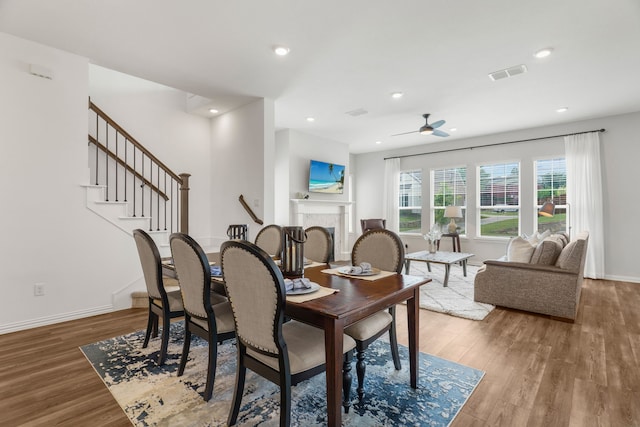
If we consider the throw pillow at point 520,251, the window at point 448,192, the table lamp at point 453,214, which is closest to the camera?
the throw pillow at point 520,251

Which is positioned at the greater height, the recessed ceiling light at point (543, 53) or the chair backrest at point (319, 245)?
the recessed ceiling light at point (543, 53)

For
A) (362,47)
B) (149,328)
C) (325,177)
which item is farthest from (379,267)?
(325,177)

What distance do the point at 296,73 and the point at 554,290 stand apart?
371cm

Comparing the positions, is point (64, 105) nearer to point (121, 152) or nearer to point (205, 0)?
point (121, 152)

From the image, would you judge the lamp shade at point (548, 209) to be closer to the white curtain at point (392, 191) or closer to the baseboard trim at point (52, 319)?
the white curtain at point (392, 191)

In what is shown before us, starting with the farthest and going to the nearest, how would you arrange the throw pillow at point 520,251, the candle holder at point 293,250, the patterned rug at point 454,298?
1. the throw pillow at point 520,251
2. the patterned rug at point 454,298
3. the candle holder at point 293,250

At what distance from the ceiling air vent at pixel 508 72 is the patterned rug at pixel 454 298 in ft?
8.90

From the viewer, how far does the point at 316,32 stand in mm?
2814

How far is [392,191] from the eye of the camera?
25.9 ft

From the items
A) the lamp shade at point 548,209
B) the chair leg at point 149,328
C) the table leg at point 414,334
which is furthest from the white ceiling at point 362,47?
the chair leg at point 149,328

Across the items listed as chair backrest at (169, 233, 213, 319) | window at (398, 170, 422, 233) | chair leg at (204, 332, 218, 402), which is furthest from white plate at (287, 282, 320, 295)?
window at (398, 170, 422, 233)

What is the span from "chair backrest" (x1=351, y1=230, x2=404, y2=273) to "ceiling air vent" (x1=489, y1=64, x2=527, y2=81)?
2.52 meters

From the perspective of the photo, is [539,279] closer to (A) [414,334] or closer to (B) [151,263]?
(A) [414,334]

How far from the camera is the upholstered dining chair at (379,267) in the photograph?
189 centimetres
